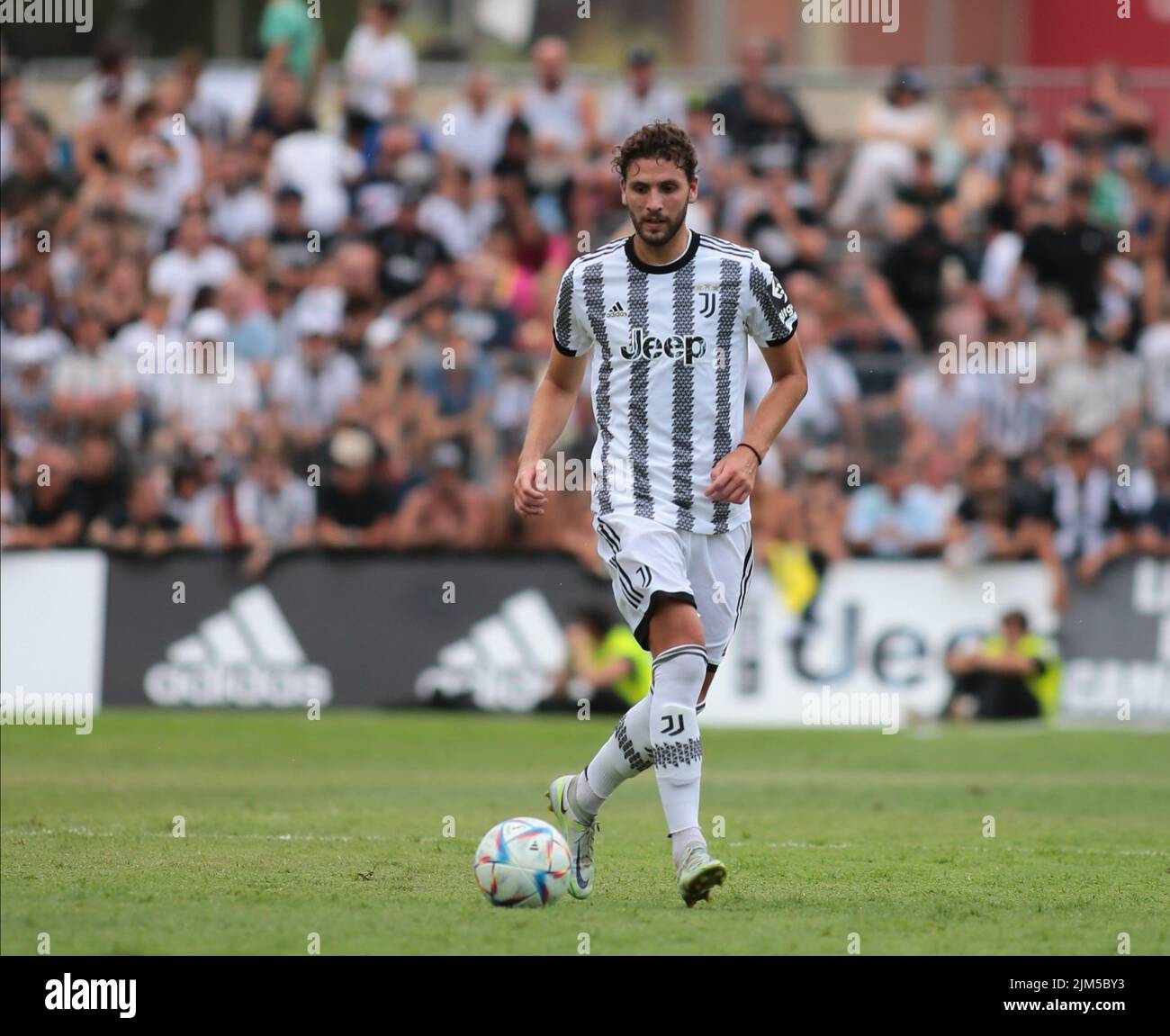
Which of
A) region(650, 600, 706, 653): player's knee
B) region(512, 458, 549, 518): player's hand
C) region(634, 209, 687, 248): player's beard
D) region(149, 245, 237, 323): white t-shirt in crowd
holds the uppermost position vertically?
region(149, 245, 237, 323): white t-shirt in crowd

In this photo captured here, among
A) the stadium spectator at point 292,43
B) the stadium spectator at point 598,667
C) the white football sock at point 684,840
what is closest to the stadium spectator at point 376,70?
the stadium spectator at point 292,43

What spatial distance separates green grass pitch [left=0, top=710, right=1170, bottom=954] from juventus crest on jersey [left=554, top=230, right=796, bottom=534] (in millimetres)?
1632

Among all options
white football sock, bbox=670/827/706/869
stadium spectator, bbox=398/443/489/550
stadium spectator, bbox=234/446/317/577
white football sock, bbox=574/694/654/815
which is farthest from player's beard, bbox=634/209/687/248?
stadium spectator, bbox=234/446/317/577

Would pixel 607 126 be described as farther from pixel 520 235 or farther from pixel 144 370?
pixel 144 370

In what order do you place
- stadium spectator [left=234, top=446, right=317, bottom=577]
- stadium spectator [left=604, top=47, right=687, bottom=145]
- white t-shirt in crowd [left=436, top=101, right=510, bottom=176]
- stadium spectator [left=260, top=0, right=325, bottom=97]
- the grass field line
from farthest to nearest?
stadium spectator [left=260, top=0, right=325, bottom=97] < white t-shirt in crowd [left=436, top=101, right=510, bottom=176] < stadium spectator [left=604, top=47, right=687, bottom=145] < stadium spectator [left=234, top=446, right=317, bottom=577] < the grass field line

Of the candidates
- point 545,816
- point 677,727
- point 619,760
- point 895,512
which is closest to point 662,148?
point 677,727

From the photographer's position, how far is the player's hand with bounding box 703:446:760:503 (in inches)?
314

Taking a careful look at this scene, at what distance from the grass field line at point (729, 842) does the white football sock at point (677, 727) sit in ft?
6.92

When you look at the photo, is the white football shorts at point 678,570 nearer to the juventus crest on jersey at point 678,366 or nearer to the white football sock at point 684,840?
the juventus crest on jersey at point 678,366

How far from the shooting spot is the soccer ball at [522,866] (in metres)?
7.86

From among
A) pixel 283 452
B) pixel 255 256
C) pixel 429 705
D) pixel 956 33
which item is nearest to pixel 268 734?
pixel 429 705

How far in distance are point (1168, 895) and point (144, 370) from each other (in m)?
12.4

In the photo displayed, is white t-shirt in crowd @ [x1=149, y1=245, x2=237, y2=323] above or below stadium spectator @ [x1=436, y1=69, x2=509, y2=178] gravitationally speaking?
below

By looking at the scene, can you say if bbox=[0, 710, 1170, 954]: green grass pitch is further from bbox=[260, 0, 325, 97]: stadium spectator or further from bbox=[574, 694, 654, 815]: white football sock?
bbox=[260, 0, 325, 97]: stadium spectator
